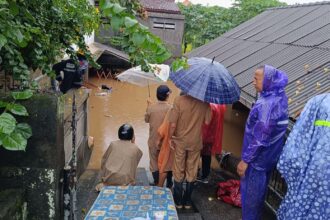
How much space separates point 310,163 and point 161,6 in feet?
67.6

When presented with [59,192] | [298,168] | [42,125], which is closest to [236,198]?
[298,168]

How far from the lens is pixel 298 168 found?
2.92m

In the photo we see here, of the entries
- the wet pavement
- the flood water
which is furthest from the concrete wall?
the flood water

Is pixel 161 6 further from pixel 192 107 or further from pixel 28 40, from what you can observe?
pixel 28 40

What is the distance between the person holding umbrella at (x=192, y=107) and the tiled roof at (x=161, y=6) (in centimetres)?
1753

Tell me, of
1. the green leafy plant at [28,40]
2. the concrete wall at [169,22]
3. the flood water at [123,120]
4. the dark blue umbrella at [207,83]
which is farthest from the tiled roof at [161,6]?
the green leafy plant at [28,40]

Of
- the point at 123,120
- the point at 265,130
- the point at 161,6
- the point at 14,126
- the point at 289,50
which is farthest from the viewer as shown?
the point at 161,6

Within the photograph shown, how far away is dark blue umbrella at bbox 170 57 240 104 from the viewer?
4293 millimetres

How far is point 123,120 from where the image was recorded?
35.4 feet

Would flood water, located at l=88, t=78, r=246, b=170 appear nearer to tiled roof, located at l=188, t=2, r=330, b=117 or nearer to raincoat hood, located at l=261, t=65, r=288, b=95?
tiled roof, located at l=188, t=2, r=330, b=117

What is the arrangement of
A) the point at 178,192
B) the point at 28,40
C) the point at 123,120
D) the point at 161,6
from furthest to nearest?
1. the point at 161,6
2. the point at 123,120
3. the point at 178,192
4. the point at 28,40

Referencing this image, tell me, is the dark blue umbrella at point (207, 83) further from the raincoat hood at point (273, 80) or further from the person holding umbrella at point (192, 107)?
the raincoat hood at point (273, 80)

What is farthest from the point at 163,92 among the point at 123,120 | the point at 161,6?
the point at 161,6

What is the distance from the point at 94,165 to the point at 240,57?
368cm
